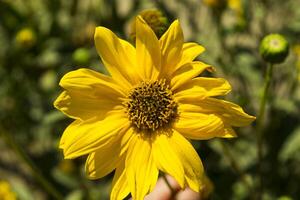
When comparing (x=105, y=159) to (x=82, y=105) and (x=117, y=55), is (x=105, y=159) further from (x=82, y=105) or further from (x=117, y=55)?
(x=117, y=55)

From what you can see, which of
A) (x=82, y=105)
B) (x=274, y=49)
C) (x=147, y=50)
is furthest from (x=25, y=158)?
(x=274, y=49)

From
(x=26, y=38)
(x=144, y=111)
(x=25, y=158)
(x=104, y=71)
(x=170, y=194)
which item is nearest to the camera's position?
(x=144, y=111)

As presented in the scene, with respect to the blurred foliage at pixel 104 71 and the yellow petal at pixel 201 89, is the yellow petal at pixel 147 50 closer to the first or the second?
the yellow petal at pixel 201 89

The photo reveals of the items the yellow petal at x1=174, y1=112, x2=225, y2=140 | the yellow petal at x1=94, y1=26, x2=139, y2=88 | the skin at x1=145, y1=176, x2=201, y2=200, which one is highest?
the yellow petal at x1=94, y1=26, x2=139, y2=88

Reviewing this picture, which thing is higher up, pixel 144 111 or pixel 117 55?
pixel 117 55

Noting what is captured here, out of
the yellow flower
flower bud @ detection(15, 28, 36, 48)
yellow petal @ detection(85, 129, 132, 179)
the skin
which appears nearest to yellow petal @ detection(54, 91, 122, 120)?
the yellow flower

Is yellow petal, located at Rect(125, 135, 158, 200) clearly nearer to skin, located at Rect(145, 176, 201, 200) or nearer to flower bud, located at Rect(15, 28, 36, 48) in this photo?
skin, located at Rect(145, 176, 201, 200)

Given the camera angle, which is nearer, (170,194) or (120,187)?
(120,187)
